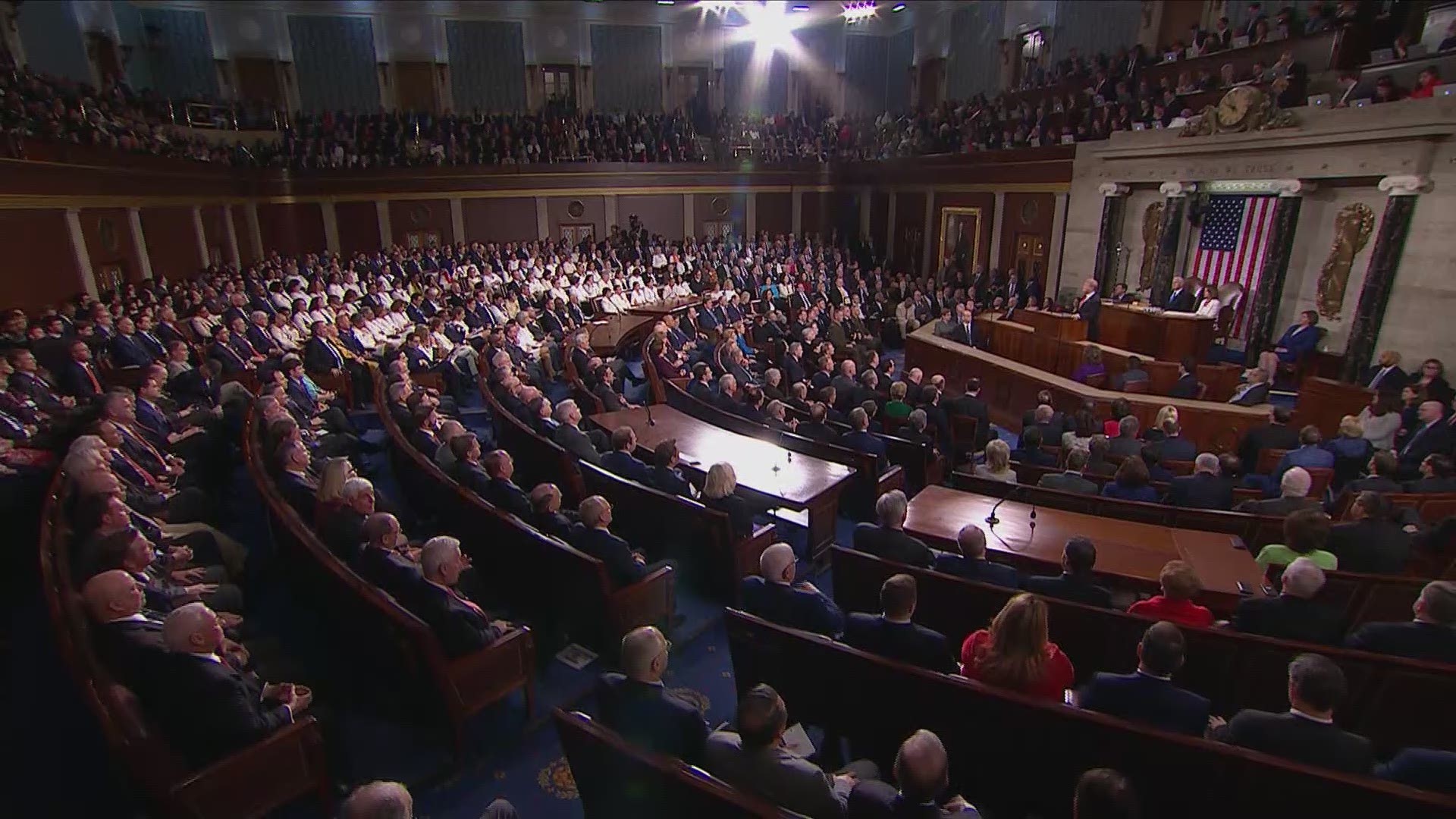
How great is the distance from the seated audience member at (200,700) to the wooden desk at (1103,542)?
12.1 feet

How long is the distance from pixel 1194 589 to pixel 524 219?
64.8 feet

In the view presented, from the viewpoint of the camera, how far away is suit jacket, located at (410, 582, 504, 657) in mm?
3604

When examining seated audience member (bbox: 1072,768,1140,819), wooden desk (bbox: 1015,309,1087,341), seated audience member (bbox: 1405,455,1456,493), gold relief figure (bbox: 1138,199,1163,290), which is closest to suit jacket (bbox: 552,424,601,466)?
seated audience member (bbox: 1072,768,1140,819)

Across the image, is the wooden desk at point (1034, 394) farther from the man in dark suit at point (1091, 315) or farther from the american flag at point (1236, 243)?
the american flag at point (1236, 243)

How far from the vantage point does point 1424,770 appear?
2441mm

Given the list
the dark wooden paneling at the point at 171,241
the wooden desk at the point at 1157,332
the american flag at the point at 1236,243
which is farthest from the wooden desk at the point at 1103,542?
the dark wooden paneling at the point at 171,241

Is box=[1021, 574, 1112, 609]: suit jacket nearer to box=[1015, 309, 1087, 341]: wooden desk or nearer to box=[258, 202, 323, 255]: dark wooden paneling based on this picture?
box=[1015, 309, 1087, 341]: wooden desk

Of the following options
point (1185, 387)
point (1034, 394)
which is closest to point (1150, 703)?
point (1185, 387)

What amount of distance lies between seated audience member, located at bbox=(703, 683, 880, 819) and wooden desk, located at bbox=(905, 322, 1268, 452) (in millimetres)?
7117

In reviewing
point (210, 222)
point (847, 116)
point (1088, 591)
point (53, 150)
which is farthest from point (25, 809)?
point (847, 116)

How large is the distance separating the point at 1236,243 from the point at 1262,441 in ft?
19.6

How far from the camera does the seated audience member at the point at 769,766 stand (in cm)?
246

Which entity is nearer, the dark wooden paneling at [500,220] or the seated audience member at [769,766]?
the seated audience member at [769,766]

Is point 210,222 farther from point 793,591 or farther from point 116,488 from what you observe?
point 793,591
